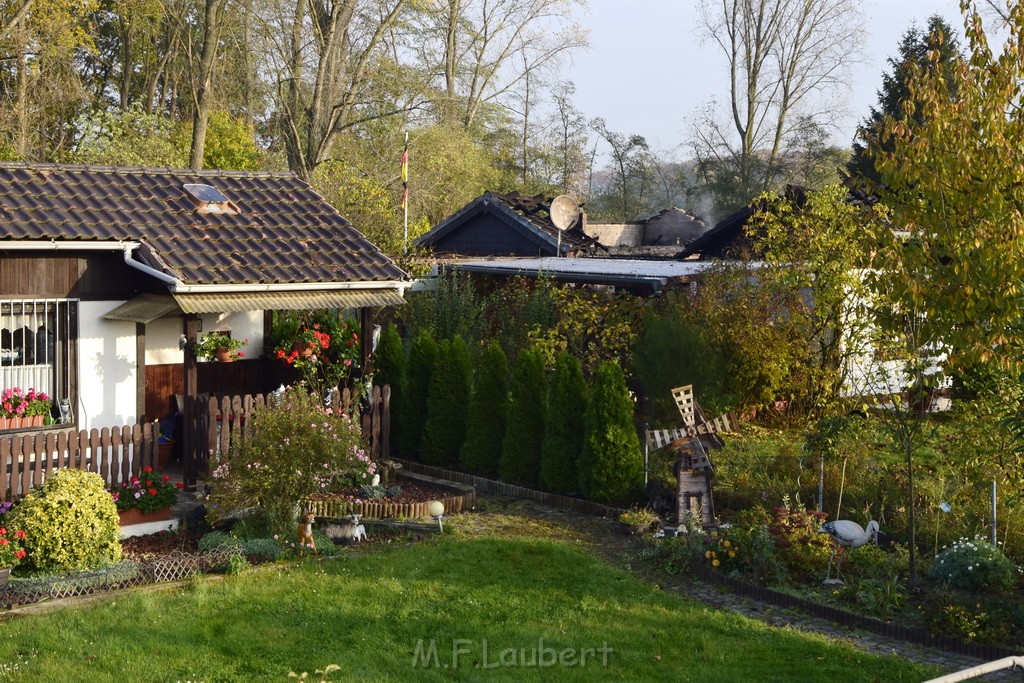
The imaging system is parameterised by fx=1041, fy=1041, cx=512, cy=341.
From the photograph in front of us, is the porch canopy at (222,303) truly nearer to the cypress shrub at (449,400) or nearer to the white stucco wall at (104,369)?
the white stucco wall at (104,369)

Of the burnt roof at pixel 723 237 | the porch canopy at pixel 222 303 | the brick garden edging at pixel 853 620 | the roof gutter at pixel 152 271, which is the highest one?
the burnt roof at pixel 723 237

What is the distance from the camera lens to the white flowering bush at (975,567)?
883 centimetres

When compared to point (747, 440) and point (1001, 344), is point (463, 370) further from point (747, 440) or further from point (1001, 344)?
point (1001, 344)

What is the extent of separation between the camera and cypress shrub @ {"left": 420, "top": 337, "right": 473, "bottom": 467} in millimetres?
14594

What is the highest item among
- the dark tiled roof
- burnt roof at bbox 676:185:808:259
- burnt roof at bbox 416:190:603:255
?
burnt roof at bbox 416:190:603:255

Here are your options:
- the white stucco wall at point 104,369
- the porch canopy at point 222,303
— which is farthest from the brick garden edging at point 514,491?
the white stucco wall at point 104,369

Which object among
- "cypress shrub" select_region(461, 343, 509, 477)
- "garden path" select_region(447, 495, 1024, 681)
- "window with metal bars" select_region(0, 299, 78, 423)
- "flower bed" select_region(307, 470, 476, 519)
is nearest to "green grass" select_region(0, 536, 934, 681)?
"garden path" select_region(447, 495, 1024, 681)

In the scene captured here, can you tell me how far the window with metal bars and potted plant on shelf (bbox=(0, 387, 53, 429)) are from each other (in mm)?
173

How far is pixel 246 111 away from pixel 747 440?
32.5 m

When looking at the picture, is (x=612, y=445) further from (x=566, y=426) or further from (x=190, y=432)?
(x=190, y=432)

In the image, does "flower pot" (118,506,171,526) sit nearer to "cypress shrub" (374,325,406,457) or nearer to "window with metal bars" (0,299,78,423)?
"window with metal bars" (0,299,78,423)

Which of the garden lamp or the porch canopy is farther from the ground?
the porch canopy

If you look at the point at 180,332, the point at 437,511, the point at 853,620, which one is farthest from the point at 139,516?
the point at 853,620

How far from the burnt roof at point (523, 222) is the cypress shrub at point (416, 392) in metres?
13.2
